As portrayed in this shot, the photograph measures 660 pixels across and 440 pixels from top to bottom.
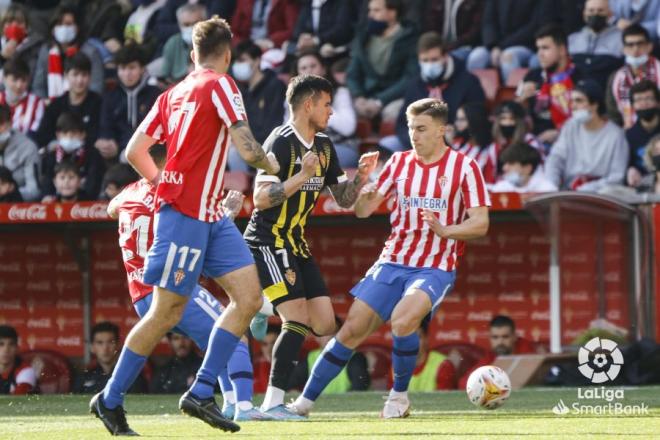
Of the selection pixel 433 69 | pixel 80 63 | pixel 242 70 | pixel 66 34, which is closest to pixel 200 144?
pixel 433 69

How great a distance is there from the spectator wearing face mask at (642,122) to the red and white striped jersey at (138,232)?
5518 mm

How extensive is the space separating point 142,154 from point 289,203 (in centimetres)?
146

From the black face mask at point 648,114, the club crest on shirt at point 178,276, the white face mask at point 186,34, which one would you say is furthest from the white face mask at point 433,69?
the club crest on shirt at point 178,276

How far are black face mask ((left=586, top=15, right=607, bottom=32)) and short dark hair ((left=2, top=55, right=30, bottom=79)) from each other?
5.95 m

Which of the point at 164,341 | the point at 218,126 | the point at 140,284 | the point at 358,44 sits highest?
the point at 358,44

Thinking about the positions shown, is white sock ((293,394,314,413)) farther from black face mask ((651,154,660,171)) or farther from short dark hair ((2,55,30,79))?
short dark hair ((2,55,30,79))

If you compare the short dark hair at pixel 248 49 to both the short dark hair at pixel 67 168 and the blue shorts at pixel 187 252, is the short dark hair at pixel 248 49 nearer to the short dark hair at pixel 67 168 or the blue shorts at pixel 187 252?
the short dark hair at pixel 67 168

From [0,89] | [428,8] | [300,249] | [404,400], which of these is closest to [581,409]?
[404,400]

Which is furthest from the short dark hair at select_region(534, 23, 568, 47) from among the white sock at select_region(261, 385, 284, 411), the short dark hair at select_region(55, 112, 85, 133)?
the white sock at select_region(261, 385, 284, 411)

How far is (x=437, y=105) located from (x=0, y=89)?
339 inches

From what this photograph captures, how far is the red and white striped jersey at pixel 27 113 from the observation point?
1578 centimetres

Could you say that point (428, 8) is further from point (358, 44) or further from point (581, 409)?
point (581, 409)

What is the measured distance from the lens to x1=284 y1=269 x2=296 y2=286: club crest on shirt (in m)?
8.93

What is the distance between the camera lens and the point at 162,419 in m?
9.17
